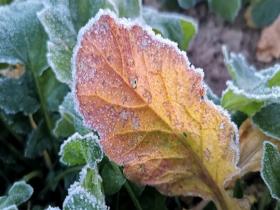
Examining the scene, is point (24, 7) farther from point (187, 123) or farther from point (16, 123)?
point (187, 123)

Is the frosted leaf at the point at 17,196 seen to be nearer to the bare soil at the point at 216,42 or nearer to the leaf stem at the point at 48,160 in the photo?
the leaf stem at the point at 48,160

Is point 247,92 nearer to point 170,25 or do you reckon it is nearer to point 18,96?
point 170,25

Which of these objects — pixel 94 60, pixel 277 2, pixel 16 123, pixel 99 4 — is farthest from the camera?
pixel 277 2

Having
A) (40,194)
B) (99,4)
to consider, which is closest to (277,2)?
(99,4)

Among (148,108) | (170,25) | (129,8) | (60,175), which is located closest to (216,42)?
(170,25)

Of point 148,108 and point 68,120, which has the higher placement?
point 148,108

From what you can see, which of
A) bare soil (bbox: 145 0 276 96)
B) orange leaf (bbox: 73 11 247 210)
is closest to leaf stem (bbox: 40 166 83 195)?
orange leaf (bbox: 73 11 247 210)
